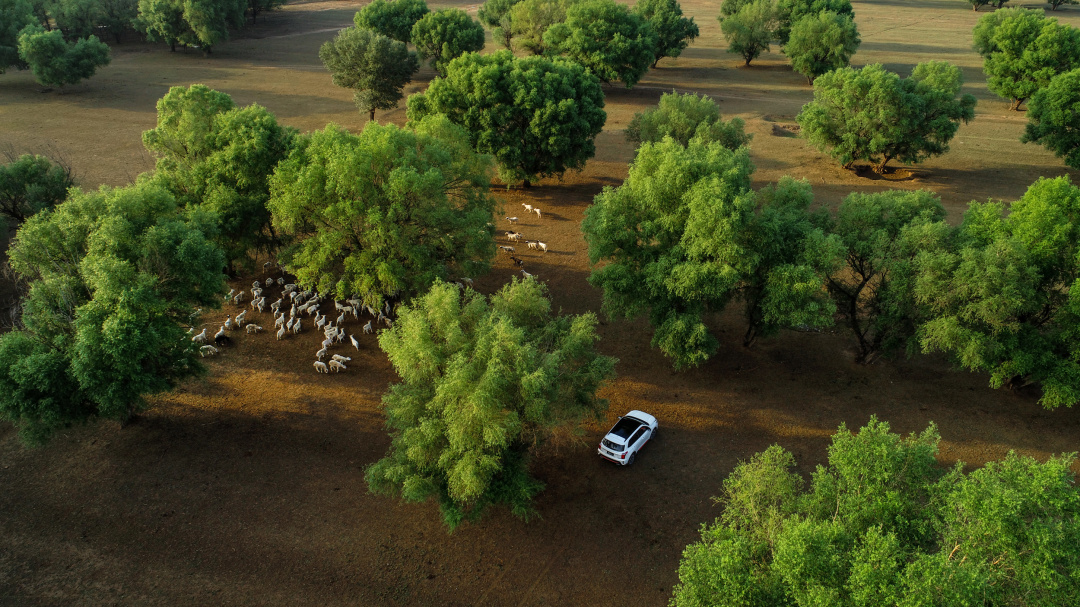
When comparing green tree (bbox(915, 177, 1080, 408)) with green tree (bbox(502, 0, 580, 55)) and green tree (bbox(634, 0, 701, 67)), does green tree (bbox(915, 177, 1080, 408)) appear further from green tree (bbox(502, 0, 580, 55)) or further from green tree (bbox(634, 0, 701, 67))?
green tree (bbox(634, 0, 701, 67))

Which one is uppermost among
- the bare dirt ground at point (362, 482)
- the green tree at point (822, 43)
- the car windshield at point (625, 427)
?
the green tree at point (822, 43)

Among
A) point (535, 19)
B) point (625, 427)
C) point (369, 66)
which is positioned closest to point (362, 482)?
point (625, 427)

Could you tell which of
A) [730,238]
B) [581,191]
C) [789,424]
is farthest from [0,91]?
[789,424]

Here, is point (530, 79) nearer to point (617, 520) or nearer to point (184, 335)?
point (184, 335)

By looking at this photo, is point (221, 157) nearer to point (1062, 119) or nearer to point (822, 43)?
point (1062, 119)

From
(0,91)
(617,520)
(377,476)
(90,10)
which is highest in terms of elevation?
(90,10)

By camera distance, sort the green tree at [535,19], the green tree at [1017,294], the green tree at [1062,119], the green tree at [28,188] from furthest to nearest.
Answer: the green tree at [535,19] → the green tree at [1062,119] → the green tree at [28,188] → the green tree at [1017,294]

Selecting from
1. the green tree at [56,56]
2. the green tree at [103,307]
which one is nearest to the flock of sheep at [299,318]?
the green tree at [103,307]

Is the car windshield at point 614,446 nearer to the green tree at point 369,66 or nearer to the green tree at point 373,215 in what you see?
the green tree at point 373,215
